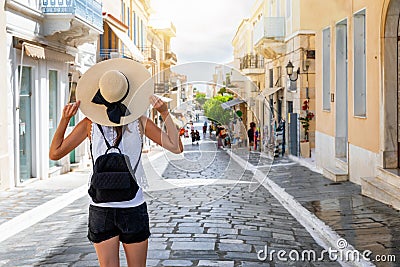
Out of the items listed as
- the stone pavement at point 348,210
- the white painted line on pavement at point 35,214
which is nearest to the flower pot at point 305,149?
the stone pavement at point 348,210

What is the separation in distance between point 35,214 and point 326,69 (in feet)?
31.5

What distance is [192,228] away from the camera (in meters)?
8.19

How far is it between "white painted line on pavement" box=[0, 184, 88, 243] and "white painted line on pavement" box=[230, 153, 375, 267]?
349 cm

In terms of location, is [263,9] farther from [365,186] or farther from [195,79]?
[195,79]

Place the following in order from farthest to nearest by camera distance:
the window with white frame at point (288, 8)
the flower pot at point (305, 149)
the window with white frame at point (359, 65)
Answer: the window with white frame at point (288, 8), the flower pot at point (305, 149), the window with white frame at point (359, 65)

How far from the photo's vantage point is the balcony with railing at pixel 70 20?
1652 cm

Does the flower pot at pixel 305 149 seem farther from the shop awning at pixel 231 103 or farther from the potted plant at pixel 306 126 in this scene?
the shop awning at pixel 231 103

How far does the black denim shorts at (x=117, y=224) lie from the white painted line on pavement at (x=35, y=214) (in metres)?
4.78

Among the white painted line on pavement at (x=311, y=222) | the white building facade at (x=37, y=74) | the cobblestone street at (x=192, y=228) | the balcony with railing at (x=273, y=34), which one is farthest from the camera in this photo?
the balcony with railing at (x=273, y=34)

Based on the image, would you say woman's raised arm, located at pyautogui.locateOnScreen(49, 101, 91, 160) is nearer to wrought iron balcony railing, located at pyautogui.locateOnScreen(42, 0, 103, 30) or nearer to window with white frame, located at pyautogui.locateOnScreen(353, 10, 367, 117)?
window with white frame, located at pyautogui.locateOnScreen(353, 10, 367, 117)

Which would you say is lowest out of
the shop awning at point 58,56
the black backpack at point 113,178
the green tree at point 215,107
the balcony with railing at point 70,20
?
the black backpack at point 113,178

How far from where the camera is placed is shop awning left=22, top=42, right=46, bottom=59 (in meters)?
14.4

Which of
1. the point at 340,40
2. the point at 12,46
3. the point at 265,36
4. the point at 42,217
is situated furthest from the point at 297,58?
the point at 42,217

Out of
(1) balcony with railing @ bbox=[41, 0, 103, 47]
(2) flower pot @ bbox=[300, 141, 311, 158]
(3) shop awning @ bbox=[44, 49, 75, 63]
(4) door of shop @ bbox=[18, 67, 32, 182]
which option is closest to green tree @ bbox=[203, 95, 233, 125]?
(4) door of shop @ bbox=[18, 67, 32, 182]
